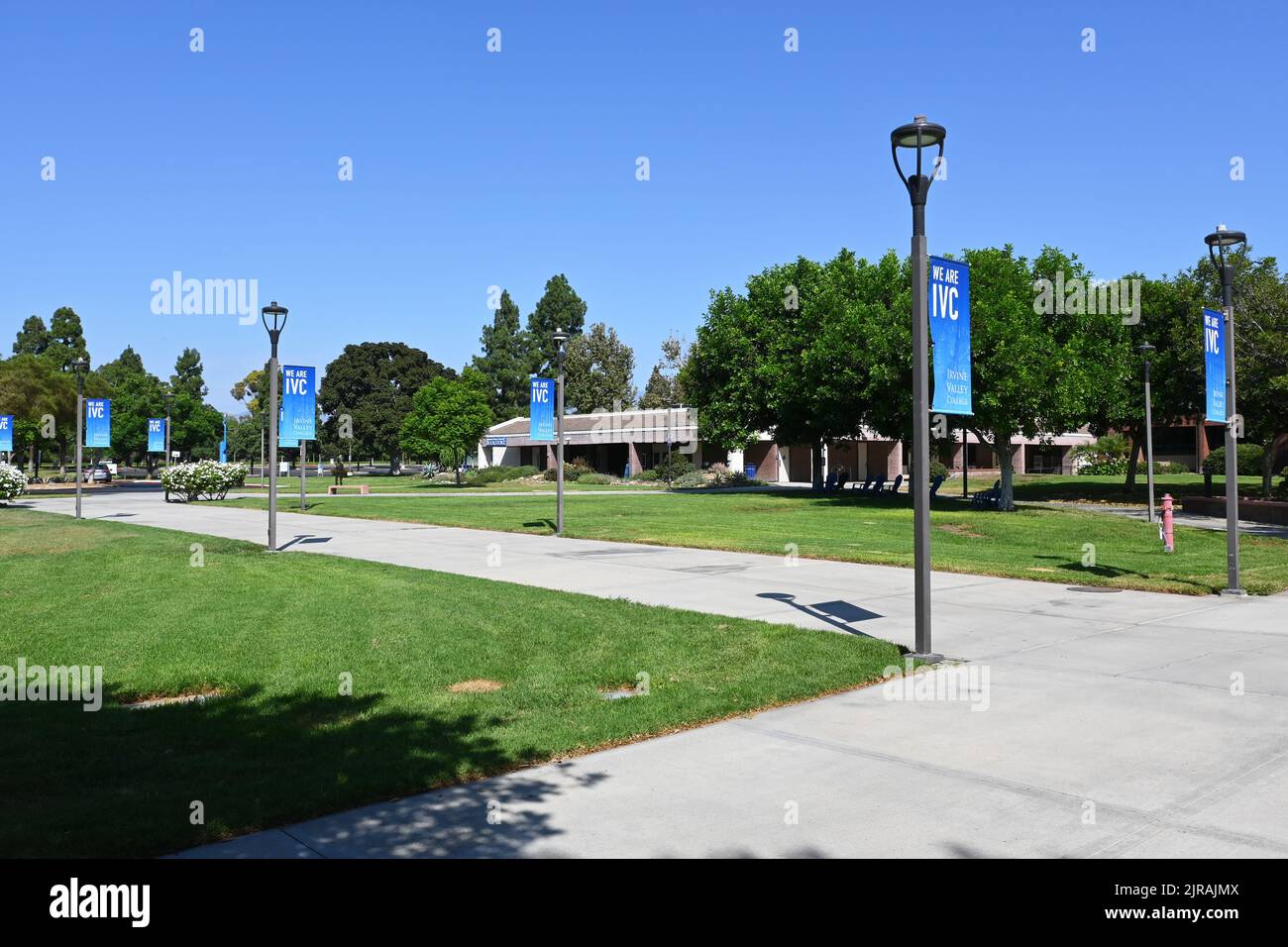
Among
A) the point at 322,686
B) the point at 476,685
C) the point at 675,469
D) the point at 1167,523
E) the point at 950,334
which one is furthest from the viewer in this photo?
the point at 675,469

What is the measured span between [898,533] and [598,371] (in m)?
64.0

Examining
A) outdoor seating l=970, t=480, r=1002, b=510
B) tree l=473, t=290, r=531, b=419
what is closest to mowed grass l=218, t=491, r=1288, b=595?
outdoor seating l=970, t=480, r=1002, b=510

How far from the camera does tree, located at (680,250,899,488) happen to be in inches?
1519

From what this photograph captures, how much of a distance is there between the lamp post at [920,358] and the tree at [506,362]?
290 feet

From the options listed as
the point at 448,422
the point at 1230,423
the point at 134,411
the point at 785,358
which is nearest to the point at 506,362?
the point at 448,422

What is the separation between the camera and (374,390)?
102m

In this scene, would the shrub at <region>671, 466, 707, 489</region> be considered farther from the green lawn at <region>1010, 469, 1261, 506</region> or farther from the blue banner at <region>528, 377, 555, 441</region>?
the blue banner at <region>528, 377, 555, 441</region>

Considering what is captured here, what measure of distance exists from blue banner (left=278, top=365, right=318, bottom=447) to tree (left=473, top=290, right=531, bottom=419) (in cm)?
6660

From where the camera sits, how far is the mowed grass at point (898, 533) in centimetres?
1595

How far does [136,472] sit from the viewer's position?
9375 centimetres

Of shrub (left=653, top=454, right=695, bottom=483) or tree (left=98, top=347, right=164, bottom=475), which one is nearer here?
shrub (left=653, top=454, right=695, bottom=483)

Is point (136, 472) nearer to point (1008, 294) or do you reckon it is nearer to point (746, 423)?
point (746, 423)

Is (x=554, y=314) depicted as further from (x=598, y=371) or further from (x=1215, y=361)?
(x=1215, y=361)
